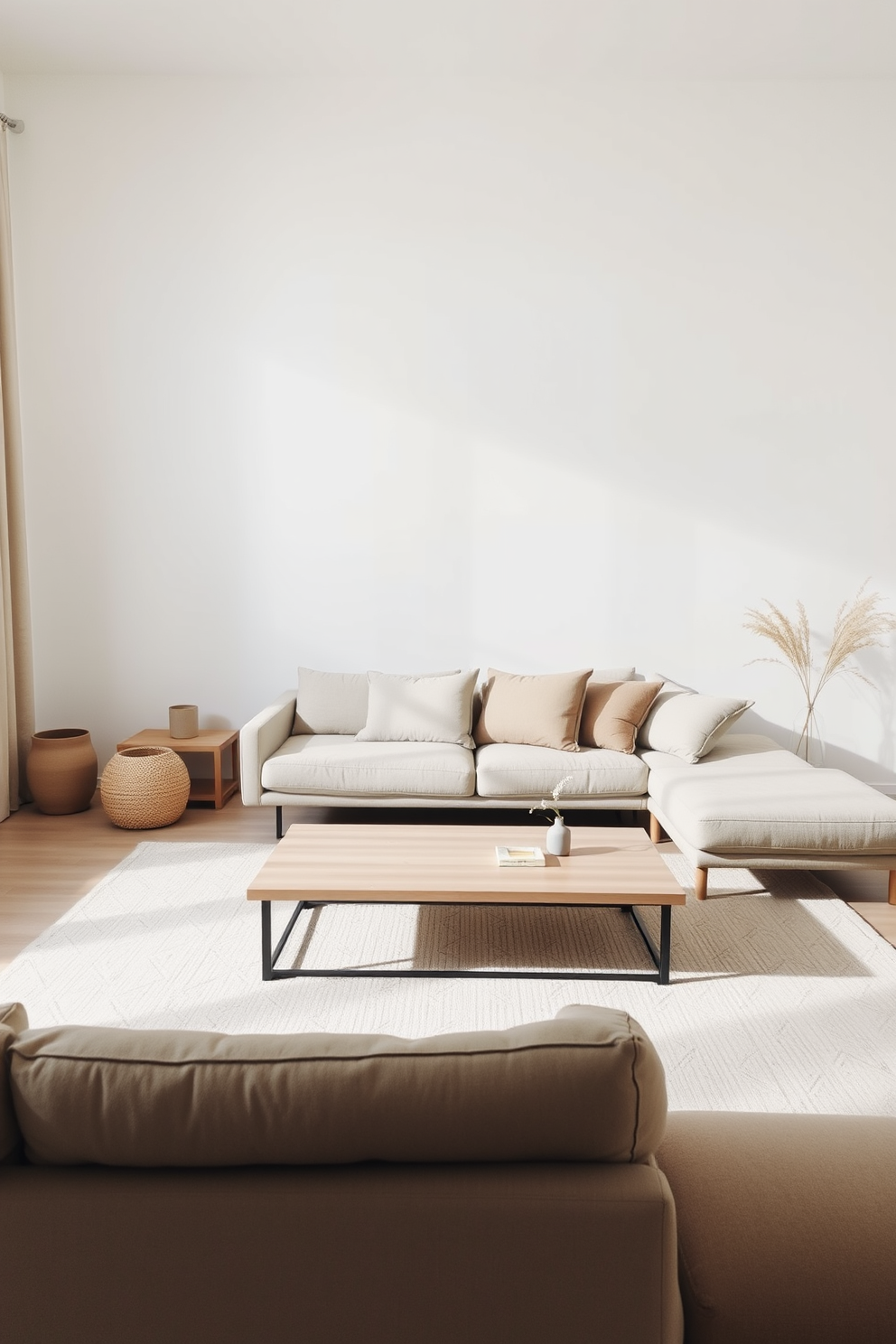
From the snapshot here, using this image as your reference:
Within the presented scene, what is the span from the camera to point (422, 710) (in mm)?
4668

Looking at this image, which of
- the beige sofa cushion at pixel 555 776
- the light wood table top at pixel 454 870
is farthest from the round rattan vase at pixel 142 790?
the beige sofa cushion at pixel 555 776

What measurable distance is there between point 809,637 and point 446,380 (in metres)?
2.46

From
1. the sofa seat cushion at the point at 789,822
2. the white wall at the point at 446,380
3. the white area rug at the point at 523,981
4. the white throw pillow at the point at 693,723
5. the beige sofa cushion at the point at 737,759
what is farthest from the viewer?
the white wall at the point at 446,380

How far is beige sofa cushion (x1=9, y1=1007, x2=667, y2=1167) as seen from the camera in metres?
1.07

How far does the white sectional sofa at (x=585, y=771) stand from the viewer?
139 inches

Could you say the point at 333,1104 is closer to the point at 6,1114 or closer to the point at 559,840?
the point at 6,1114

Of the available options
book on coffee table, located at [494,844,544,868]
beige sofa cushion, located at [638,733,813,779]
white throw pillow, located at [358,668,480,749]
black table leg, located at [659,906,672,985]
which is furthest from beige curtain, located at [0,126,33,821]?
black table leg, located at [659,906,672,985]

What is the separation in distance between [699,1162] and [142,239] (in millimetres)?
5176

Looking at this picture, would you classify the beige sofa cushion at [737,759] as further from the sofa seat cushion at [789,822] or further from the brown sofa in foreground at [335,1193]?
the brown sofa in foreground at [335,1193]

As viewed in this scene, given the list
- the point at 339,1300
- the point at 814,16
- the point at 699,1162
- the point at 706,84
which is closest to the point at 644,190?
the point at 706,84

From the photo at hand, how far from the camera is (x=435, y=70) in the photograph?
15.9 ft

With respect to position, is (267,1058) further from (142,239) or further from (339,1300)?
(142,239)

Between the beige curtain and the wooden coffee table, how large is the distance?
2162 mm

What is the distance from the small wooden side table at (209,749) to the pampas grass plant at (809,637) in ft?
9.69
